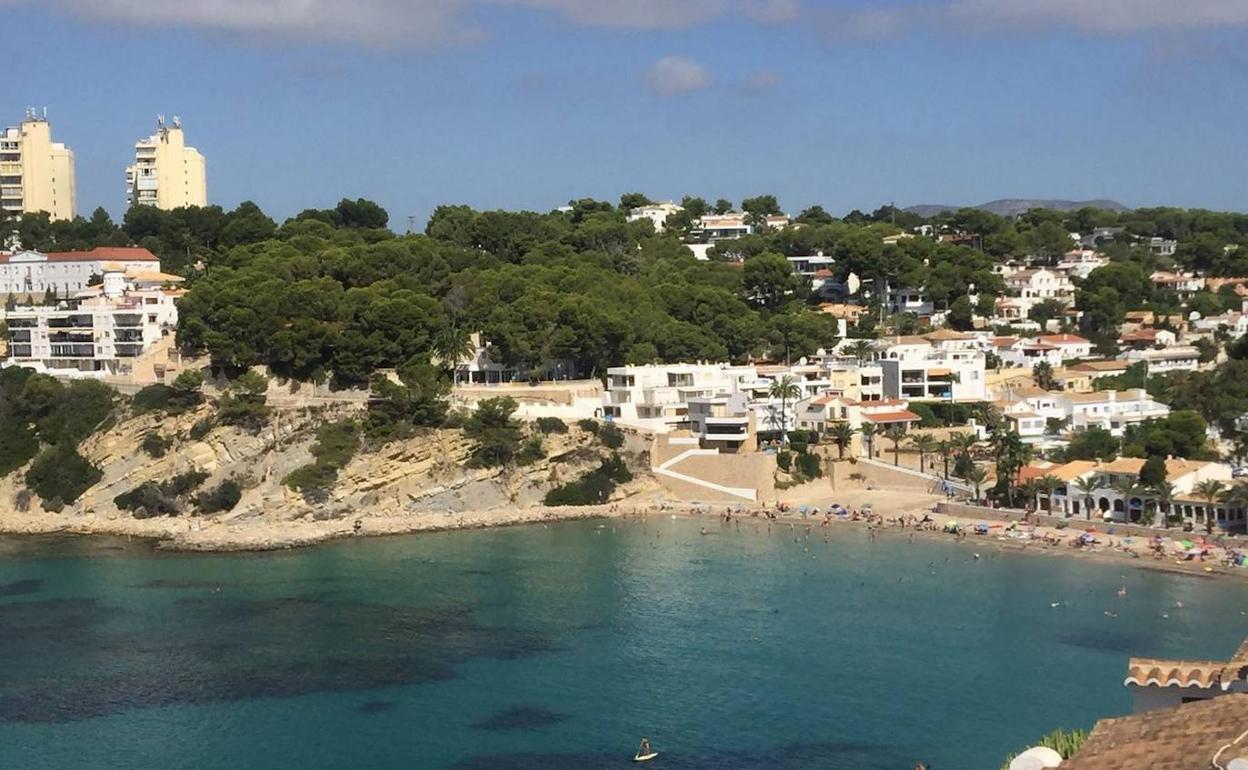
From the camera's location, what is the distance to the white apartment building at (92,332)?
46.4m

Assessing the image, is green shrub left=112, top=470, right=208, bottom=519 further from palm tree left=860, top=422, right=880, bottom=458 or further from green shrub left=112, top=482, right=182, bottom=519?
palm tree left=860, top=422, right=880, bottom=458

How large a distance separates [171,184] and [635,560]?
45622 mm

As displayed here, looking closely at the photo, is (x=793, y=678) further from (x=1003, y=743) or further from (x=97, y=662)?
(x=97, y=662)

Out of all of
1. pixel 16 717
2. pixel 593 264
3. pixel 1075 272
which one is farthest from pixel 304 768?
pixel 1075 272

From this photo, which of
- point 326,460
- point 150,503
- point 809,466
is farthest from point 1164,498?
point 150,503

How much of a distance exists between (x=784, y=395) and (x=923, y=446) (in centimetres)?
398

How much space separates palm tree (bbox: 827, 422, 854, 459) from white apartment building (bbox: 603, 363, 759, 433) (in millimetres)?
3136

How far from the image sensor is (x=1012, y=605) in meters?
27.1

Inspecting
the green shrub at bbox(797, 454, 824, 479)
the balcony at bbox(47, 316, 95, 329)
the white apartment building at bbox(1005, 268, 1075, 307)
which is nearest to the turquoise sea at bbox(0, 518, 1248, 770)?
the green shrub at bbox(797, 454, 824, 479)

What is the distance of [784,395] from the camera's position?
1588 inches

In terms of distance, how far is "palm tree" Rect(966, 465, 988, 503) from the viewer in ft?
119

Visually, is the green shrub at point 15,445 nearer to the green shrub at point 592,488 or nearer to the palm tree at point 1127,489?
the green shrub at point 592,488

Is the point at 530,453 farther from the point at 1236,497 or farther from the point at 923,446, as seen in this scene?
the point at 1236,497

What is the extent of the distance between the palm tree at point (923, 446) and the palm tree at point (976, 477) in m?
1.83
